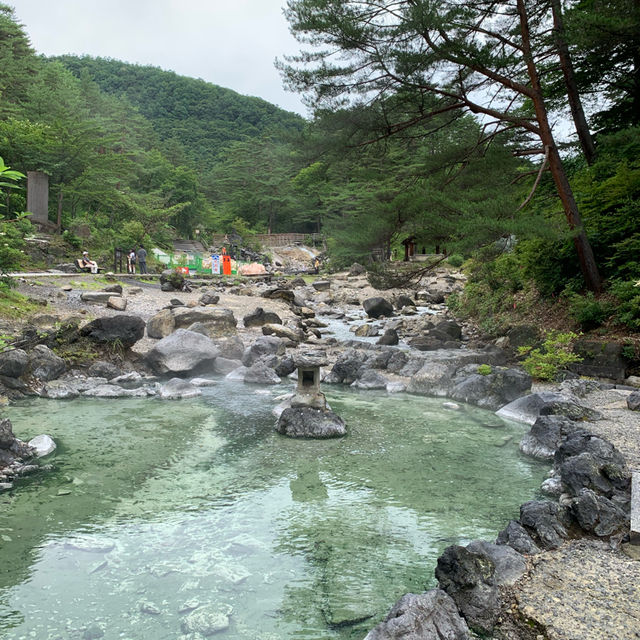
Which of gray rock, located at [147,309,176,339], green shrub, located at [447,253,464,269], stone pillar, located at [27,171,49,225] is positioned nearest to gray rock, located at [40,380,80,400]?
gray rock, located at [147,309,176,339]

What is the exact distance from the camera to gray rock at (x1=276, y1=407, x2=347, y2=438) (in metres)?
7.33

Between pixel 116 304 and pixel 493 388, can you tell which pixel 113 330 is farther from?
pixel 493 388

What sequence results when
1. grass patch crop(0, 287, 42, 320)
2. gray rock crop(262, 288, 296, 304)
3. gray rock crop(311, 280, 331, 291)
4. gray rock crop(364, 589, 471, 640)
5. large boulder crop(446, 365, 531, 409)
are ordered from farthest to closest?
gray rock crop(311, 280, 331, 291) → gray rock crop(262, 288, 296, 304) → grass patch crop(0, 287, 42, 320) → large boulder crop(446, 365, 531, 409) → gray rock crop(364, 589, 471, 640)

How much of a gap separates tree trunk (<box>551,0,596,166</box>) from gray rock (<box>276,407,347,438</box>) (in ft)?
29.1

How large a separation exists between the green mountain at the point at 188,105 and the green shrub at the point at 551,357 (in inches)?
3186

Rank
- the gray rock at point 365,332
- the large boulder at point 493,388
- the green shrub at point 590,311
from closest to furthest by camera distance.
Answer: the large boulder at point 493,388
the green shrub at point 590,311
the gray rock at point 365,332

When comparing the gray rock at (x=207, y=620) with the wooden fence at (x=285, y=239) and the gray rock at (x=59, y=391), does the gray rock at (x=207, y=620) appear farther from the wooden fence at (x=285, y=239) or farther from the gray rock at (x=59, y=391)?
the wooden fence at (x=285, y=239)

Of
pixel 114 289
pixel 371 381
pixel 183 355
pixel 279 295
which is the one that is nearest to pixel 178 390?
pixel 183 355

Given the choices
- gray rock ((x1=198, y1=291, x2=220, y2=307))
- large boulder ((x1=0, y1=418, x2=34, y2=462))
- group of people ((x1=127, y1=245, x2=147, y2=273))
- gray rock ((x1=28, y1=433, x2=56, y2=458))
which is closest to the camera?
large boulder ((x1=0, y1=418, x2=34, y2=462))

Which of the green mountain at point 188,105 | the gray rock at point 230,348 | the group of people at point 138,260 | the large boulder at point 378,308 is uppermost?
the green mountain at point 188,105

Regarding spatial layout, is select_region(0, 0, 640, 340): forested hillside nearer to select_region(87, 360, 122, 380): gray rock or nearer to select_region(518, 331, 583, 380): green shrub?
select_region(518, 331, 583, 380): green shrub

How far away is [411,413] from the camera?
8.62m

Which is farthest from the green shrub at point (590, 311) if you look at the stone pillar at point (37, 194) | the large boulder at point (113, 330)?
the stone pillar at point (37, 194)

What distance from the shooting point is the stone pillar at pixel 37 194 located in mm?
22516
